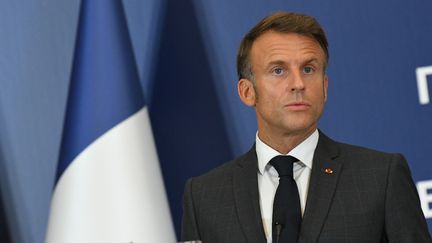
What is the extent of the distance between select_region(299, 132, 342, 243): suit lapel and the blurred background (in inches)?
43.6

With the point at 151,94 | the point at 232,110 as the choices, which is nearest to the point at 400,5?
the point at 232,110

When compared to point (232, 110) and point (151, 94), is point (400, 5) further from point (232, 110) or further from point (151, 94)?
point (151, 94)

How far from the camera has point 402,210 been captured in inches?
89.7

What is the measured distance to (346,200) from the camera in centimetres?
234

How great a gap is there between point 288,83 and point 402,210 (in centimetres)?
47

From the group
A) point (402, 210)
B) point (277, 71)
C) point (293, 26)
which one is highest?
point (293, 26)

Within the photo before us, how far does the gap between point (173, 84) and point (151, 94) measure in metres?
0.10

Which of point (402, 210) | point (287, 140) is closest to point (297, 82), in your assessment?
point (287, 140)

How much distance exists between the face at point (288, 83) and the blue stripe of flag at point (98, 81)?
2.31 feet

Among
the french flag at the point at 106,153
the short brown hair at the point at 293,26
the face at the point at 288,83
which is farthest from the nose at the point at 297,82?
the french flag at the point at 106,153

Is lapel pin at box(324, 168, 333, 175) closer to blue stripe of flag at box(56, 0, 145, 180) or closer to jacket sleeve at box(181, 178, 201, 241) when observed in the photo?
jacket sleeve at box(181, 178, 201, 241)

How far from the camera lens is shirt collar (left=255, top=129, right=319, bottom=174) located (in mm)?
2480

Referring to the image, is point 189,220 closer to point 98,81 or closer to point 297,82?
point 297,82

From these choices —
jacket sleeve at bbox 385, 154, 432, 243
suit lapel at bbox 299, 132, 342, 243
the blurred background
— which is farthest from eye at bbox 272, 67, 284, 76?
the blurred background
